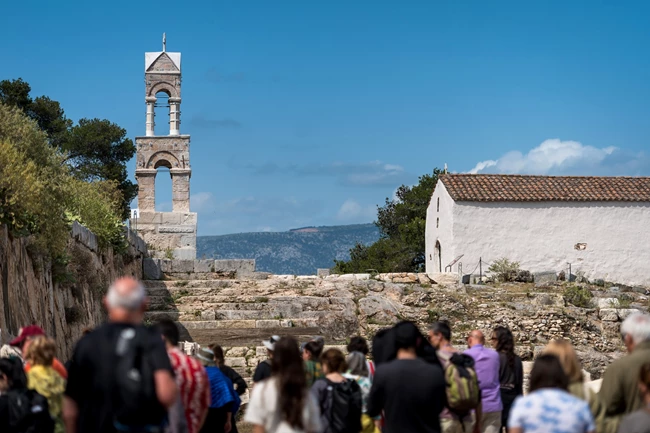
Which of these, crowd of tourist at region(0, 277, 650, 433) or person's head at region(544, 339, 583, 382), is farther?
person's head at region(544, 339, 583, 382)

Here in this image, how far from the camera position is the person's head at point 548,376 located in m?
7.24

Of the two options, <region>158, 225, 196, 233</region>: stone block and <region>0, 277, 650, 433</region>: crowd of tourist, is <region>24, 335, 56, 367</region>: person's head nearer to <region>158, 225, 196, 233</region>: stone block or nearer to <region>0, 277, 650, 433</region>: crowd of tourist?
<region>0, 277, 650, 433</region>: crowd of tourist

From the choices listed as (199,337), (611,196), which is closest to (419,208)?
(611,196)

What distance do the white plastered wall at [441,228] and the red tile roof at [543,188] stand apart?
1.97 ft

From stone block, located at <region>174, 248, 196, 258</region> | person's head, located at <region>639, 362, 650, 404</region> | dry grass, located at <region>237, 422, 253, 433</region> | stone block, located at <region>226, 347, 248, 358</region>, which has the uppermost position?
stone block, located at <region>174, 248, 196, 258</region>

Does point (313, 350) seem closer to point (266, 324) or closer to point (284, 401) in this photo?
point (284, 401)

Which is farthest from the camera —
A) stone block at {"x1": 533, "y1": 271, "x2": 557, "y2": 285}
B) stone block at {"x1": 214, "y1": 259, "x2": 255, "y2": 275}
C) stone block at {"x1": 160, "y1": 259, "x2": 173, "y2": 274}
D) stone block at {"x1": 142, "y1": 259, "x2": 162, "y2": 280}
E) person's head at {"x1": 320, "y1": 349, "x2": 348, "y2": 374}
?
stone block at {"x1": 533, "y1": 271, "x2": 557, "y2": 285}

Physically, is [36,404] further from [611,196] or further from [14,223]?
[611,196]

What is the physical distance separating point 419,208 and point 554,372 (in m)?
48.9

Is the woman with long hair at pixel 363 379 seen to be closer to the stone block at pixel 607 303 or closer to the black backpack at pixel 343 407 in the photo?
the black backpack at pixel 343 407

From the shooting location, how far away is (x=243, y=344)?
22891mm

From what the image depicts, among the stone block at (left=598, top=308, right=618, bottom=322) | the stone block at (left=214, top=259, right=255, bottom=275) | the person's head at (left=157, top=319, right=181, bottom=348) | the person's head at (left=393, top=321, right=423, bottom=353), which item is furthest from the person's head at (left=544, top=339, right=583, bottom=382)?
the stone block at (left=214, top=259, right=255, bottom=275)

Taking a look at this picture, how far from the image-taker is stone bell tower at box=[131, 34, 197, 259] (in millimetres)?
37688

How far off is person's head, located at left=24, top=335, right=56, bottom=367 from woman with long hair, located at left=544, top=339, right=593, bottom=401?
3.96 metres
